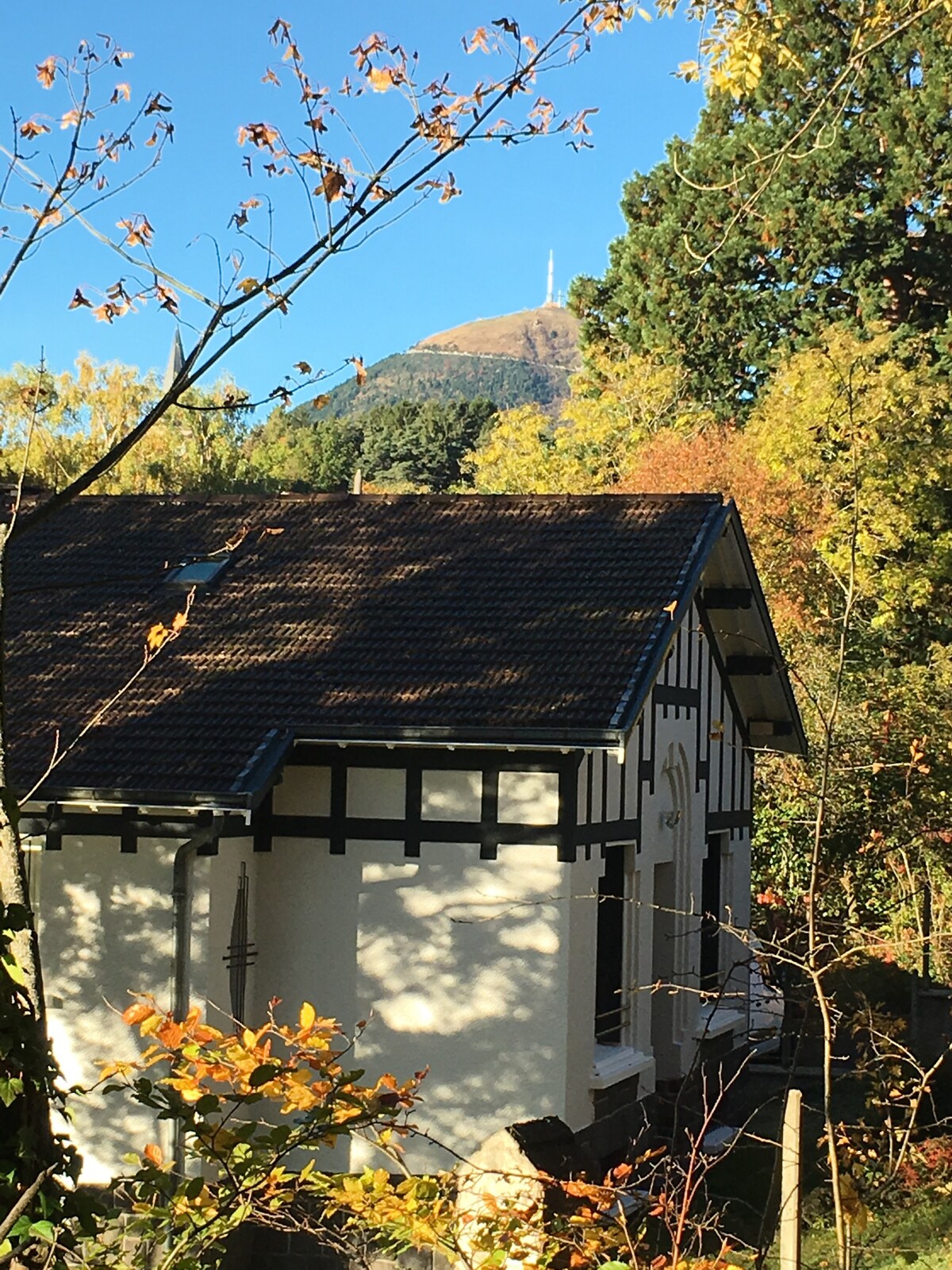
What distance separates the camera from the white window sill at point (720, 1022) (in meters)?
15.2

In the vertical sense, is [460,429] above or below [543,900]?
above

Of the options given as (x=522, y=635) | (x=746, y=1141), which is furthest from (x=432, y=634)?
(x=746, y=1141)

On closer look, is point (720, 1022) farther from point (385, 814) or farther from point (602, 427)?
point (602, 427)

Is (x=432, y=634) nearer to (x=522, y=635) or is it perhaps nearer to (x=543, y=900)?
(x=522, y=635)

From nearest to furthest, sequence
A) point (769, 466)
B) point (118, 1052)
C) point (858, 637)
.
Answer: point (118, 1052) → point (858, 637) → point (769, 466)

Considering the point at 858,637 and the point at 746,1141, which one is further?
the point at 858,637

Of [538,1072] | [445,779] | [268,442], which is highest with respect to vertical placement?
[268,442]

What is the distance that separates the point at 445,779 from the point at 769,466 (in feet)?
65.6

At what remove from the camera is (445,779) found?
38.7 ft

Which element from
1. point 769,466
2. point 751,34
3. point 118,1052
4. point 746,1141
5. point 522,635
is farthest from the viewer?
point 769,466

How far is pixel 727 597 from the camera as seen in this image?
50.3ft

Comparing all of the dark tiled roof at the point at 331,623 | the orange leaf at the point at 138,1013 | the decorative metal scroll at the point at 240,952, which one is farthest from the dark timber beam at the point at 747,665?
the orange leaf at the point at 138,1013

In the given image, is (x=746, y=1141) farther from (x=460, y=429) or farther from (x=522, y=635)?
(x=460, y=429)

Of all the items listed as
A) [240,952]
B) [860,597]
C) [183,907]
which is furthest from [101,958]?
[860,597]
